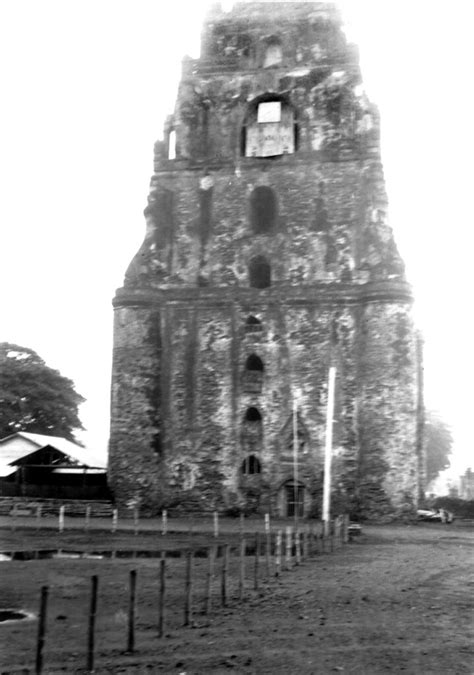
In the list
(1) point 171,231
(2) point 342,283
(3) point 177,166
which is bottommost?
(2) point 342,283

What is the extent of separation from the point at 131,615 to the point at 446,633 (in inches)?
150

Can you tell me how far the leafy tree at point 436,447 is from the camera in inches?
2985

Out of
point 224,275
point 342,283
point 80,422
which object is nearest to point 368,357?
point 342,283

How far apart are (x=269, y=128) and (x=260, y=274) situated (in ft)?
22.8

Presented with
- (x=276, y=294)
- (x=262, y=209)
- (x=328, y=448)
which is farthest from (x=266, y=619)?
(x=262, y=209)

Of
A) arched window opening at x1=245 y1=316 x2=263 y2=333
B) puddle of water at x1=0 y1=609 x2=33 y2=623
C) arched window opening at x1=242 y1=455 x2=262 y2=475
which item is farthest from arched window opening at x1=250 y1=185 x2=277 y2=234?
puddle of water at x1=0 y1=609 x2=33 y2=623

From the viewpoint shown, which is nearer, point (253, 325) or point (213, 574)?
point (213, 574)

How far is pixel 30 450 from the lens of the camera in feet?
166

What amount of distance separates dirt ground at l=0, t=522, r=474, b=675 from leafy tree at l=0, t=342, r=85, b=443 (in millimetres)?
45335

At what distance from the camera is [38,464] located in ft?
158

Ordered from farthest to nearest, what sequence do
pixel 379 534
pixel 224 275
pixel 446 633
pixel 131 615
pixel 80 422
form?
pixel 80 422
pixel 224 275
pixel 379 534
pixel 446 633
pixel 131 615

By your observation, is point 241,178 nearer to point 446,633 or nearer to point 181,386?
point 181,386

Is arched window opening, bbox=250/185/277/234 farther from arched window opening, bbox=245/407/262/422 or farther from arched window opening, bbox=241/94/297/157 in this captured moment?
arched window opening, bbox=245/407/262/422

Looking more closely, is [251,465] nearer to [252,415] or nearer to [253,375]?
[252,415]
